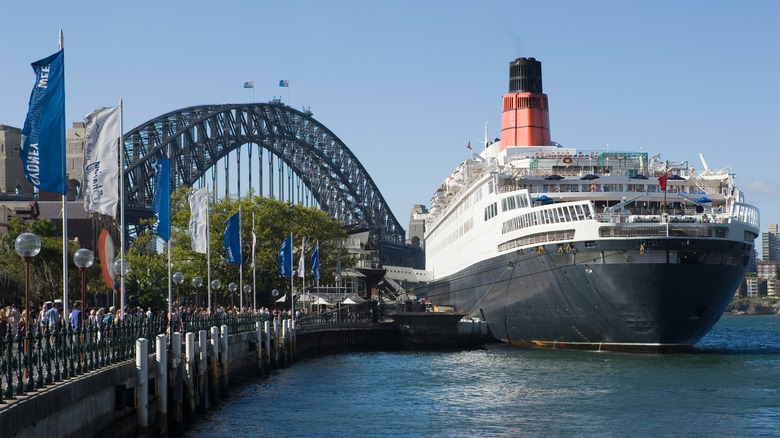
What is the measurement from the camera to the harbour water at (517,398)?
38.0 m

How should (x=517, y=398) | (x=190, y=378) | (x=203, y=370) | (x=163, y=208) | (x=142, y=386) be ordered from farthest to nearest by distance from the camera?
(x=517, y=398) → (x=163, y=208) → (x=203, y=370) → (x=190, y=378) → (x=142, y=386)

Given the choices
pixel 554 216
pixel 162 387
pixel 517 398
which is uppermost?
pixel 554 216

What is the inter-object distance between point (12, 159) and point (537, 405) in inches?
5809

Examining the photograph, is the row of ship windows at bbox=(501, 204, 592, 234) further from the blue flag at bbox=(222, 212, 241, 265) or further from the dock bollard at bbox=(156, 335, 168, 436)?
the dock bollard at bbox=(156, 335, 168, 436)

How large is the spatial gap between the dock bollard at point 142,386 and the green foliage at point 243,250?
5924 centimetres

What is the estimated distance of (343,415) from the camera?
1656 inches

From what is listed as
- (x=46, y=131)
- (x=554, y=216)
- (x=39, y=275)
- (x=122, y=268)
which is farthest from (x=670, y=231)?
(x=39, y=275)

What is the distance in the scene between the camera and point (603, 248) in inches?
2501

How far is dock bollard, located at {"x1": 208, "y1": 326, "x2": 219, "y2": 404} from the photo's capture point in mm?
43969

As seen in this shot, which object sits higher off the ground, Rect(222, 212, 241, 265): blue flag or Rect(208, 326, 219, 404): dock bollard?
Rect(222, 212, 241, 265): blue flag

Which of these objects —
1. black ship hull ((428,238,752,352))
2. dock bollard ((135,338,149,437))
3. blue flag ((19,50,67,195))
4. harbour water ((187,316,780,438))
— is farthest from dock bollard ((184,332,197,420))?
black ship hull ((428,238,752,352))

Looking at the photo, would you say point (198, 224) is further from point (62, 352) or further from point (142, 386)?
point (62, 352)

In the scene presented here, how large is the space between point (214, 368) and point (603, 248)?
93.2 ft

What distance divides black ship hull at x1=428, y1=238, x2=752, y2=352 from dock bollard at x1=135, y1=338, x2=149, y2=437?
3901 centimetres
